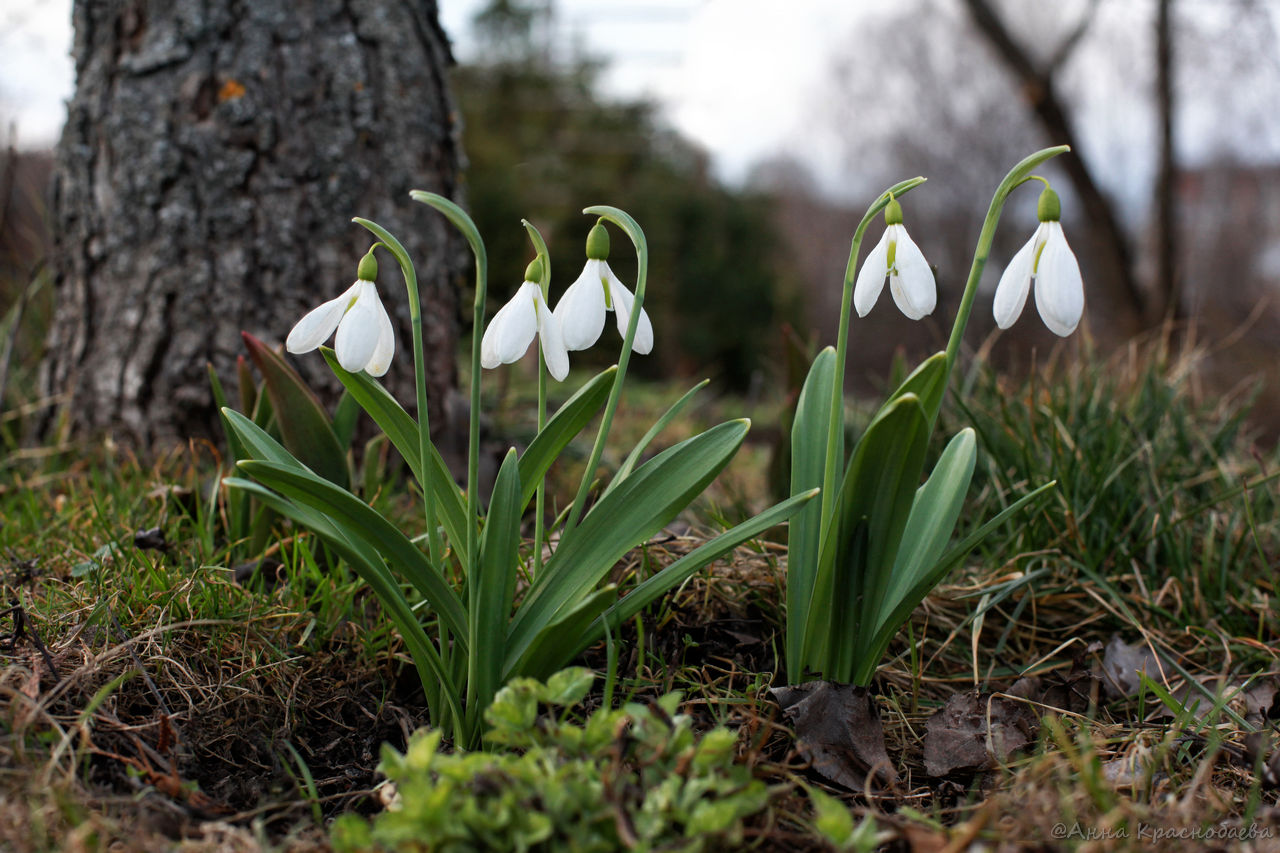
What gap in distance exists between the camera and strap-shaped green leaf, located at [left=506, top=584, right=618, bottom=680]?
1.14 m

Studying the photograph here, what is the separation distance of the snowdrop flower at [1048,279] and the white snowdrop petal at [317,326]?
885 millimetres

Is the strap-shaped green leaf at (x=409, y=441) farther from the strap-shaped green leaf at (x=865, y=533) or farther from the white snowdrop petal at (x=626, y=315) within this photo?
the strap-shaped green leaf at (x=865, y=533)

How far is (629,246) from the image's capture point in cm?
937

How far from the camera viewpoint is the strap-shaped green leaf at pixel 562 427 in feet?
4.27

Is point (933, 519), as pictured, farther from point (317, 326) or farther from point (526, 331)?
point (317, 326)

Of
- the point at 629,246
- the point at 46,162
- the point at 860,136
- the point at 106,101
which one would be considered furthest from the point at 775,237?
the point at 106,101

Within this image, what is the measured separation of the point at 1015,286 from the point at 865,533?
0.41m

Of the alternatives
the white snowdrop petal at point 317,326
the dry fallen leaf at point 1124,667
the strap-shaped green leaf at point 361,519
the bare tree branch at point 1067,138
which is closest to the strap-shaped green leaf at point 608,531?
the strap-shaped green leaf at point 361,519

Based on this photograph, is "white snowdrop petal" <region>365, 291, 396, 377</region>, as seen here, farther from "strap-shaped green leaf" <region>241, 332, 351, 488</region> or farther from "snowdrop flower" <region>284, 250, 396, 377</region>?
"strap-shaped green leaf" <region>241, 332, 351, 488</region>

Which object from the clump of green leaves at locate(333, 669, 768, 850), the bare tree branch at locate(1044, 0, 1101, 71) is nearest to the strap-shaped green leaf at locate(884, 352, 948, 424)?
the clump of green leaves at locate(333, 669, 768, 850)

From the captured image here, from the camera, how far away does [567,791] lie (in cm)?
91

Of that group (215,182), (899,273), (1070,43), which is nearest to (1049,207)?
(899,273)

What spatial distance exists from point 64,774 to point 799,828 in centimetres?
93

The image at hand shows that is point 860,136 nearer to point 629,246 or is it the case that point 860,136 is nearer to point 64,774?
point 629,246
